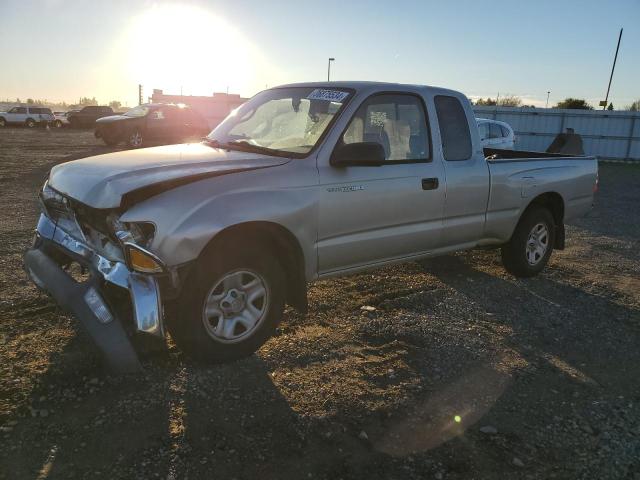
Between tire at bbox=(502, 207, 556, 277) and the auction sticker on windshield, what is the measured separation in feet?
8.77

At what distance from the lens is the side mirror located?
151 inches

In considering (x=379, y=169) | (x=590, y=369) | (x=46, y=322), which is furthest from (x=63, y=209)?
(x=590, y=369)

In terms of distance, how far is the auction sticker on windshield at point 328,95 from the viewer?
4.25 metres

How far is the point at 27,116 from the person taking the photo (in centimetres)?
3631

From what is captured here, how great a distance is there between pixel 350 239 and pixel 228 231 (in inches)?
43.4

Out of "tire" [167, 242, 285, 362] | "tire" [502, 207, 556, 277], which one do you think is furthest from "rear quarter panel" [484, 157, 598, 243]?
"tire" [167, 242, 285, 362]

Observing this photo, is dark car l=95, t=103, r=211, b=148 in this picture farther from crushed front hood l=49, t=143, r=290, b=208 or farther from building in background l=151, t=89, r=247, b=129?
crushed front hood l=49, t=143, r=290, b=208

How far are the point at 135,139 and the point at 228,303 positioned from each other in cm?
1811

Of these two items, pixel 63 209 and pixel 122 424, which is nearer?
pixel 122 424

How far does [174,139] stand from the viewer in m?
20.1

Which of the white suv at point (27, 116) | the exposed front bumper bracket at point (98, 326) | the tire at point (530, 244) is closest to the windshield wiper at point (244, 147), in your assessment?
the exposed front bumper bracket at point (98, 326)

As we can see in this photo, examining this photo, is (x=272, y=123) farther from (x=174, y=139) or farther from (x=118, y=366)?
(x=174, y=139)

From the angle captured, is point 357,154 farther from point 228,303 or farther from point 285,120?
point 228,303

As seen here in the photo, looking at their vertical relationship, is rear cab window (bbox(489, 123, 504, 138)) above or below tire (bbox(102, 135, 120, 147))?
above
